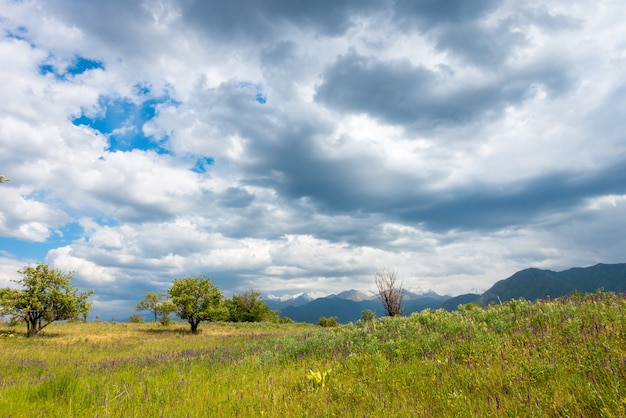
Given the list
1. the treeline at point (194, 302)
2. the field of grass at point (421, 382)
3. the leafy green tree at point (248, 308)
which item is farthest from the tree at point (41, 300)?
the leafy green tree at point (248, 308)

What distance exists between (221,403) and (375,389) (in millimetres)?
2774

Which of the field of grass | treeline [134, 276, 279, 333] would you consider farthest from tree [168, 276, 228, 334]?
the field of grass

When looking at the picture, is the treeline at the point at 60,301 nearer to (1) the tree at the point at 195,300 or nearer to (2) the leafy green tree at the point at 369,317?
(1) the tree at the point at 195,300

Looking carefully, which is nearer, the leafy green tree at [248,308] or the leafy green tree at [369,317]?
the leafy green tree at [369,317]

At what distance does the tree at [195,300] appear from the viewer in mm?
37719

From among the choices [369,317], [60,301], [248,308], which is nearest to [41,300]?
[60,301]

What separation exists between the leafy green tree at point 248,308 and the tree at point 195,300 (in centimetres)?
4495

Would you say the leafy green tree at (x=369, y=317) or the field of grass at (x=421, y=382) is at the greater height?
the field of grass at (x=421, y=382)

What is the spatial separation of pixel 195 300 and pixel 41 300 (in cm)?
1475

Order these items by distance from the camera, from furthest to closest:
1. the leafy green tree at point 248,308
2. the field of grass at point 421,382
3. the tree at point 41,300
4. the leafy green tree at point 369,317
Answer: the leafy green tree at point 248,308 → the tree at point 41,300 → the leafy green tree at point 369,317 → the field of grass at point 421,382

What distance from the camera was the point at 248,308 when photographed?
86.2 meters

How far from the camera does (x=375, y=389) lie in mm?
5246

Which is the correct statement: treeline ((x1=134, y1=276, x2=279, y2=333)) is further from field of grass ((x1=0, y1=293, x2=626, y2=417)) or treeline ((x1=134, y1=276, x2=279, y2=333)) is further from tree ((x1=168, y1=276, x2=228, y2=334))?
field of grass ((x1=0, y1=293, x2=626, y2=417))

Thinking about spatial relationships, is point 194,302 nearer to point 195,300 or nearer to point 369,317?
point 195,300
